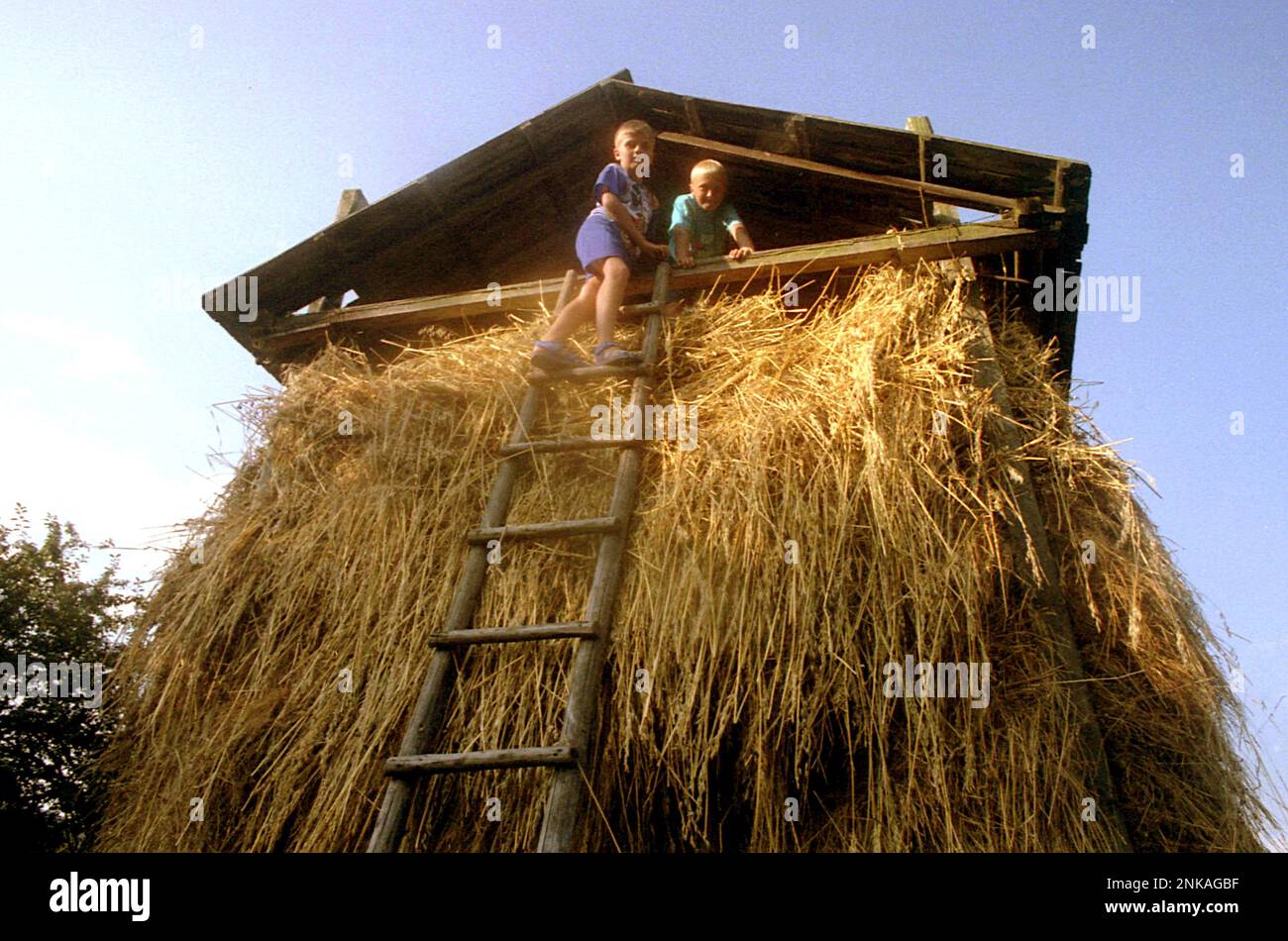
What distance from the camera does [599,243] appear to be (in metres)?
4.68

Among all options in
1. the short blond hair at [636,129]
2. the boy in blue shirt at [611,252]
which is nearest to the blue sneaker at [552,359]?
the boy in blue shirt at [611,252]

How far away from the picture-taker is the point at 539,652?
3.57 meters

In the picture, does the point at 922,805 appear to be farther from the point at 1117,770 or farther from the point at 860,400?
the point at 860,400

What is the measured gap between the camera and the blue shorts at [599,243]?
4645 mm

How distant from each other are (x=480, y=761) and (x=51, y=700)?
12.2 ft

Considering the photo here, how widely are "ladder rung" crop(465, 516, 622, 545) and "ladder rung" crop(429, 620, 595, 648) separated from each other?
1.21 feet

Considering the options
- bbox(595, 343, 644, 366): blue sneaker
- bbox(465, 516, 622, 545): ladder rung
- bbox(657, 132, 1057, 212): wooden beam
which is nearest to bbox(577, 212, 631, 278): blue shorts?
bbox(595, 343, 644, 366): blue sneaker

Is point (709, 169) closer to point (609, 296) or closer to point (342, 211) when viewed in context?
point (609, 296)

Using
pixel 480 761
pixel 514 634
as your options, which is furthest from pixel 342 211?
pixel 480 761

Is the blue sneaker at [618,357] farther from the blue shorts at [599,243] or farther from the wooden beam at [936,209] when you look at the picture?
the wooden beam at [936,209]

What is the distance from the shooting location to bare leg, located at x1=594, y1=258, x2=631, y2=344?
4426 millimetres

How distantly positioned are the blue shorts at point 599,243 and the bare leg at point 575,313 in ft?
0.28

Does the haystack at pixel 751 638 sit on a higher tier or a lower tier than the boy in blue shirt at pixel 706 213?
lower
